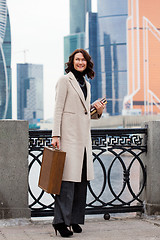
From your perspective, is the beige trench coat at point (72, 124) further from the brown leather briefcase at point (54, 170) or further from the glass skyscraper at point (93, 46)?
the glass skyscraper at point (93, 46)

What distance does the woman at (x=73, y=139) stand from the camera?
11.0 ft

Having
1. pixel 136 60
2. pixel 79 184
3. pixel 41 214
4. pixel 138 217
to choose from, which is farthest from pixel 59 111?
pixel 136 60

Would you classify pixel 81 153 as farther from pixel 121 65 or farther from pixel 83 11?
pixel 83 11

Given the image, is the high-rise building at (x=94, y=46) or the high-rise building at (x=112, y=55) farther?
the high-rise building at (x=112, y=55)

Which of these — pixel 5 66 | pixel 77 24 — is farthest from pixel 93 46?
pixel 5 66

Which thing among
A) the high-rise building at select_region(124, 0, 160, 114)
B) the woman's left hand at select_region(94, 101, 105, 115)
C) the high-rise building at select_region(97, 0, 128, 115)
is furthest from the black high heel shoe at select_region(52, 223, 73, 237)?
the high-rise building at select_region(97, 0, 128, 115)

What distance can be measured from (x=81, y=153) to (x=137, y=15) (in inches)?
5727

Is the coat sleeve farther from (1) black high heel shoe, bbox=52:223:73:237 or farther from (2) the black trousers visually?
(1) black high heel shoe, bbox=52:223:73:237

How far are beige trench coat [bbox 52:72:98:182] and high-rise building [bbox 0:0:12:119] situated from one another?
322 ft

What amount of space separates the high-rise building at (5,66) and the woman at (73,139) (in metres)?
98.0

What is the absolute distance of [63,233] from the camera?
131 inches

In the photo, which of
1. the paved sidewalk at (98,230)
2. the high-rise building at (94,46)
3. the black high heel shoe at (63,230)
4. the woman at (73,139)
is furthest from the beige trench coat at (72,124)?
the high-rise building at (94,46)

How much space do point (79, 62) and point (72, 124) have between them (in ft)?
1.83

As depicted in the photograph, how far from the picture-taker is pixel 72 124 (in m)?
3.39
